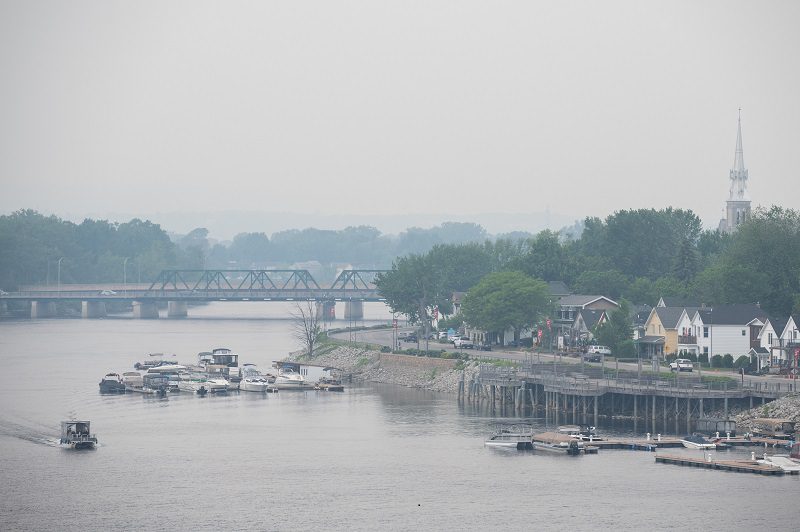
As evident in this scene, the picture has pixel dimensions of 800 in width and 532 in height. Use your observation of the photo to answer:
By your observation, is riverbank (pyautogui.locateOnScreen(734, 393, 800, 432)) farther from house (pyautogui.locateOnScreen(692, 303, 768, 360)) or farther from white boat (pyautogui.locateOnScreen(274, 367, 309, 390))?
white boat (pyautogui.locateOnScreen(274, 367, 309, 390))

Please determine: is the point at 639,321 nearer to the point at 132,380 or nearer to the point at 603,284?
the point at 603,284

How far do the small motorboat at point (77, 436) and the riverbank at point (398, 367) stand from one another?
3535 centimetres

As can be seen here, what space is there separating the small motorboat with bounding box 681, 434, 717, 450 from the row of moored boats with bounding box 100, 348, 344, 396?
4210 cm

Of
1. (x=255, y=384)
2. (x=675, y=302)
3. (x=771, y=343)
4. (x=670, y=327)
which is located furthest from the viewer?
(x=675, y=302)

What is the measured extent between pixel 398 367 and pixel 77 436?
45.0 metres

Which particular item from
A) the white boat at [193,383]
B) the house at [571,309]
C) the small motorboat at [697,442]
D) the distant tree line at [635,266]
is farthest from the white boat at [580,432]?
the house at [571,309]

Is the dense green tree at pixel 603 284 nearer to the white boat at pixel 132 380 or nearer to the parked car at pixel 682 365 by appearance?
the parked car at pixel 682 365

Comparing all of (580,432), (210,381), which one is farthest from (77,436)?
(210,381)

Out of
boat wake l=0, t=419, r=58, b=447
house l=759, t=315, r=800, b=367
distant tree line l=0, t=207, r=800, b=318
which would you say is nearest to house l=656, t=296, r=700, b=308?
distant tree line l=0, t=207, r=800, b=318

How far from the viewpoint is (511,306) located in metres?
129

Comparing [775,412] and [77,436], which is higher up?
[775,412]

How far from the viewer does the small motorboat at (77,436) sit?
280 feet

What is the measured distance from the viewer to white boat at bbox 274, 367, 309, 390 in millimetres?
121012

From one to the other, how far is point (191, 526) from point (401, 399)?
1906 inches
